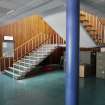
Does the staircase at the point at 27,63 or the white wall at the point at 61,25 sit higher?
the white wall at the point at 61,25

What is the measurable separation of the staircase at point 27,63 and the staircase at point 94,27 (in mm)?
2751

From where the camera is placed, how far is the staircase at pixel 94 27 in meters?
9.20

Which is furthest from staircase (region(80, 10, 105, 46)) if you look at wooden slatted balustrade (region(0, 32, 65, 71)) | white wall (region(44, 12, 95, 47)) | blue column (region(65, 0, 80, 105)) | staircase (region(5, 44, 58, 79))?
blue column (region(65, 0, 80, 105))

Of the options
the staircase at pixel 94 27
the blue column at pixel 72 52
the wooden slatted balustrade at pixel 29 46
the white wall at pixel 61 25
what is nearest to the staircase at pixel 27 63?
the wooden slatted balustrade at pixel 29 46

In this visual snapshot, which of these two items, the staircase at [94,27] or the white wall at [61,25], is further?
the staircase at [94,27]

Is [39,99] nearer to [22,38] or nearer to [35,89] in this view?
[35,89]

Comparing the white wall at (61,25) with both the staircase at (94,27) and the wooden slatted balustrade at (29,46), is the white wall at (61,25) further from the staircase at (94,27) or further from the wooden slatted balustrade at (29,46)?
the wooden slatted balustrade at (29,46)

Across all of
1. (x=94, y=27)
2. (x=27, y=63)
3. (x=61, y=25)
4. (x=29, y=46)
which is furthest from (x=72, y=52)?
(x=29, y=46)

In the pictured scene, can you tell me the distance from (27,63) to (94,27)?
4355 mm

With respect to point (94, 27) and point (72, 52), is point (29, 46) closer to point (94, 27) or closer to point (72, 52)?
point (94, 27)

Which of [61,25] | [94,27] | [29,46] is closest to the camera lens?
[61,25]

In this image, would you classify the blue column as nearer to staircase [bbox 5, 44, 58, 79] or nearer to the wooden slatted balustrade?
staircase [bbox 5, 44, 58, 79]

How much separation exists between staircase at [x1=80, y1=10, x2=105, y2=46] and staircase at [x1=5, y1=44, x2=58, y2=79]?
2751 mm

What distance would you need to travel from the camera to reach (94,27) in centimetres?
1059
